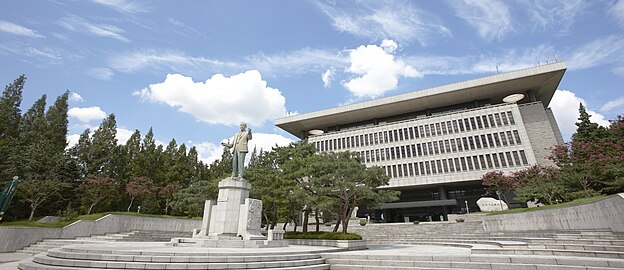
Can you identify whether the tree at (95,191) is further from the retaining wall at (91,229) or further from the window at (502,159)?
the window at (502,159)

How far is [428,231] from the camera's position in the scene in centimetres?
2636

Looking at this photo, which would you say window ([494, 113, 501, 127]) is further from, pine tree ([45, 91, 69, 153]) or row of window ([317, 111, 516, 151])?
pine tree ([45, 91, 69, 153])

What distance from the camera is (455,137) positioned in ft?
140

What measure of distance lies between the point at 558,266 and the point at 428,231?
65.5ft

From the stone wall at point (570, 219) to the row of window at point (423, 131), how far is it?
816 inches

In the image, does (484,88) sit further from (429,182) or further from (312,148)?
(312,148)

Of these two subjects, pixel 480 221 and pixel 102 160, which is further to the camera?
pixel 102 160

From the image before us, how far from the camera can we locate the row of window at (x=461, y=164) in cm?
3859

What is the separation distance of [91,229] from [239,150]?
16370mm

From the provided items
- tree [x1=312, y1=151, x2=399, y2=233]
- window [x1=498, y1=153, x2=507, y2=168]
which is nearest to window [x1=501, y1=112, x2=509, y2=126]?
window [x1=498, y1=153, x2=507, y2=168]

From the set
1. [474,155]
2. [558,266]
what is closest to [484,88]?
[474,155]

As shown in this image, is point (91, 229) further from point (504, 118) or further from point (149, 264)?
point (504, 118)

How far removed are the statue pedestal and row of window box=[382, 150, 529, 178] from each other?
115ft

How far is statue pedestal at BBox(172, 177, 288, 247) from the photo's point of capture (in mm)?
12391
